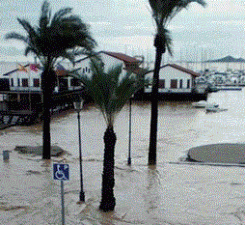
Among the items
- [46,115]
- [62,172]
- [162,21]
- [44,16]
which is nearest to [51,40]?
[44,16]

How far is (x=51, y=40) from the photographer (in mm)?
16625

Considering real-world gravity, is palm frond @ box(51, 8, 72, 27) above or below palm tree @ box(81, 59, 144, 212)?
above

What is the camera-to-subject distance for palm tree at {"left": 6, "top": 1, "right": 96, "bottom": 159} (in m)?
16.8

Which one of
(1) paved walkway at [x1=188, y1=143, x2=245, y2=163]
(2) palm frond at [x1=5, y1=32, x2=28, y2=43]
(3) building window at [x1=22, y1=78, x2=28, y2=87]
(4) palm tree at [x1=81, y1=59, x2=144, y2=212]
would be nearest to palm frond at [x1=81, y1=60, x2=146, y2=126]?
(4) palm tree at [x1=81, y1=59, x2=144, y2=212]

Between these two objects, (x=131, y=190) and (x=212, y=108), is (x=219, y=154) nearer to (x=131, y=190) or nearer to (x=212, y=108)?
(x=131, y=190)

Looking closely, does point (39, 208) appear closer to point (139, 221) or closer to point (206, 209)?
point (139, 221)

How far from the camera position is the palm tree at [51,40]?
55.0 feet

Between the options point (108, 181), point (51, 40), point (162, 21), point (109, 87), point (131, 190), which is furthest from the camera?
point (51, 40)

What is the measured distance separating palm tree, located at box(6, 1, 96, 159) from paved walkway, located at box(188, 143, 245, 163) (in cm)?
846

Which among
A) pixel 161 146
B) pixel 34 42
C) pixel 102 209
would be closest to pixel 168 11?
pixel 34 42

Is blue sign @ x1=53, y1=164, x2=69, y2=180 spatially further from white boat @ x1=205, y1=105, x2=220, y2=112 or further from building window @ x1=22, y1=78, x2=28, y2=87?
building window @ x1=22, y1=78, x2=28, y2=87

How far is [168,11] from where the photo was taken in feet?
49.1

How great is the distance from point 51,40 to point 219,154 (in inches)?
442

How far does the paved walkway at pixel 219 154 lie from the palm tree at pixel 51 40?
8463 millimetres
